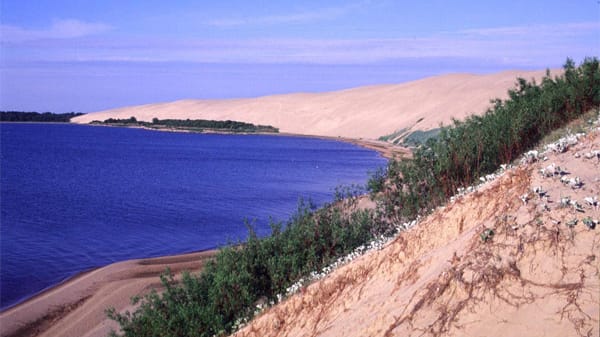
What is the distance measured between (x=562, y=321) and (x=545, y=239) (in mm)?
808

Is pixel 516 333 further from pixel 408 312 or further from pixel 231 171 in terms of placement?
pixel 231 171

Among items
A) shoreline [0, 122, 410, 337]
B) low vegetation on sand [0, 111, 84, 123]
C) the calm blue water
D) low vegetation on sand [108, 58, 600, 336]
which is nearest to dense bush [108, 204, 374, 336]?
low vegetation on sand [108, 58, 600, 336]

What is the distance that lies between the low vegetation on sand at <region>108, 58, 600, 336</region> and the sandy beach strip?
368cm

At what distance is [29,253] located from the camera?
18250 mm

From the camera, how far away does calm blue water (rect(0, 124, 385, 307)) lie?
18.2m

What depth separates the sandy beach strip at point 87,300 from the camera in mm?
12898

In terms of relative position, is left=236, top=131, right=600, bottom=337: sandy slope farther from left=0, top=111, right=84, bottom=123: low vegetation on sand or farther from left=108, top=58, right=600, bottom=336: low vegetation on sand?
left=0, top=111, right=84, bottom=123: low vegetation on sand

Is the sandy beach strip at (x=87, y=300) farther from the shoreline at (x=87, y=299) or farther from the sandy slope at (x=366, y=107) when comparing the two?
the sandy slope at (x=366, y=107)

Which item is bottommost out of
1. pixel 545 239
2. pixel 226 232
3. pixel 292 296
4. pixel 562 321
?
pixel 226 232

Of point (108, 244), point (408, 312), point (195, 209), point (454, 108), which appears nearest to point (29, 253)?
point (108, 244)

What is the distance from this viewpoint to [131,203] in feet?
91.5

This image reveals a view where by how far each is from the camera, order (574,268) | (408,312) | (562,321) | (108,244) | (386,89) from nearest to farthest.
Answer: (562,321) < (574,268) < (408,312) < (108,244) < (386,89)

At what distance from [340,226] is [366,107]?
9501 centimetres

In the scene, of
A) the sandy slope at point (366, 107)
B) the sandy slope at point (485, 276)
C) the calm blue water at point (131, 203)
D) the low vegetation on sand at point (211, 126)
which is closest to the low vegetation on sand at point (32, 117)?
the sandy slope at point (366, 107)
